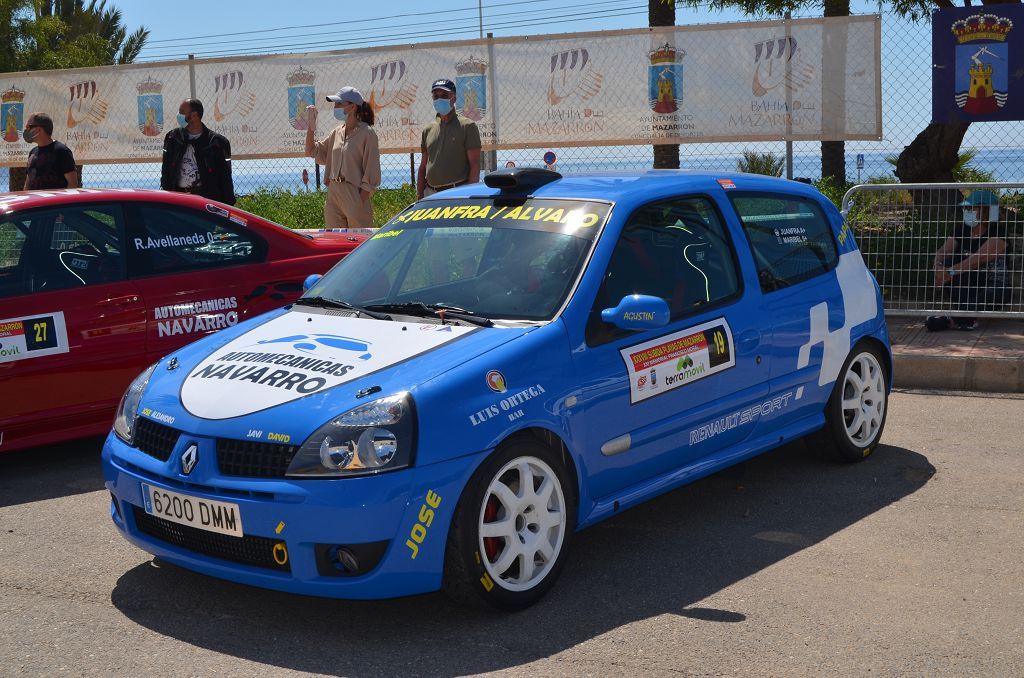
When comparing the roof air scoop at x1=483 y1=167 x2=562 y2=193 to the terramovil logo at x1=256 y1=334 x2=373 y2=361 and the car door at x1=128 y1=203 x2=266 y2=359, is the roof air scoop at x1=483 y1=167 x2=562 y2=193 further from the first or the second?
the car door at x1=128 y1=203 x2=266 y2=359

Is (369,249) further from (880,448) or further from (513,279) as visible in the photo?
(880,448)

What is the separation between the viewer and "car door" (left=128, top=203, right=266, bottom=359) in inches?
A: 264

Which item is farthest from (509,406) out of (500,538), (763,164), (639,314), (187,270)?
(763,164)

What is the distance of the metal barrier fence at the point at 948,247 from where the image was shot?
29.5ft

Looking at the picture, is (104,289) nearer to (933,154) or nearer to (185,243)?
(185,243)

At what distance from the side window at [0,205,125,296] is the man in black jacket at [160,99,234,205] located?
12.4 ft

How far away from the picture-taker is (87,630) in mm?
4266

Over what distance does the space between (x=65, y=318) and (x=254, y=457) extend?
272 centimetres

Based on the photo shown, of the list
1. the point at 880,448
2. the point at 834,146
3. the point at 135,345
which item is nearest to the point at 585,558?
the point at 880,448

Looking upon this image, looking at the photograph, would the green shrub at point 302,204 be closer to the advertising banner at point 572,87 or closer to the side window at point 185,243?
the advertising banner at point 572,87

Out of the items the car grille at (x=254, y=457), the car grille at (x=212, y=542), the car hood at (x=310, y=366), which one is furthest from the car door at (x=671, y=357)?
the car grille at (x=212, y=542)

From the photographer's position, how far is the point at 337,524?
3.95 m

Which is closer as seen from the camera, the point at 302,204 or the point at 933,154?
the point at 933,154

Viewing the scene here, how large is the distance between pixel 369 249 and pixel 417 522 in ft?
6.59
